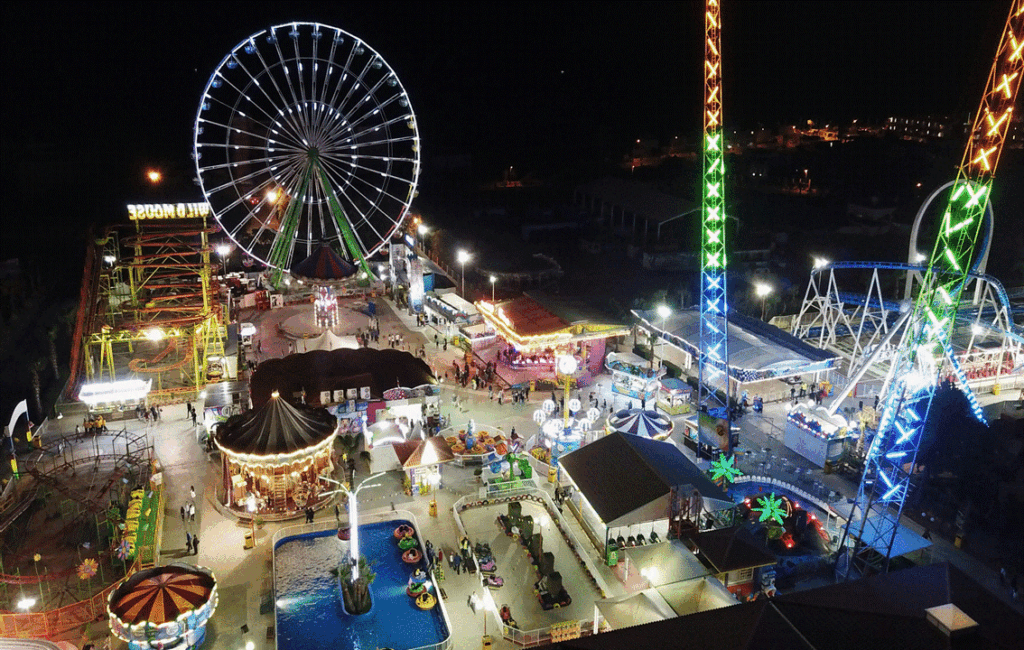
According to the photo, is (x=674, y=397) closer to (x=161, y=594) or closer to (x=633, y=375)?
(x=633, y=375)

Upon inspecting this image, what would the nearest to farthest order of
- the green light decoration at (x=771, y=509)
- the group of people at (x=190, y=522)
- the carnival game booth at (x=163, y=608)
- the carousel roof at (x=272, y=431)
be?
the carnival game booth at (x=163, y=608), the group of people at (x=190, y=522), the green light decoration at (x=771, y=509), the carousel roof at (x=272, y=431)

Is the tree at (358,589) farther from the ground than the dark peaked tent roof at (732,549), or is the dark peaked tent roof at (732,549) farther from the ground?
the dark peaked tent roof at (732,549)

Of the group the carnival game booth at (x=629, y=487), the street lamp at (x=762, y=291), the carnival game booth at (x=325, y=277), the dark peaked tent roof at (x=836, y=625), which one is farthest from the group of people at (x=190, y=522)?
the street lamp at (x=762, y=291)

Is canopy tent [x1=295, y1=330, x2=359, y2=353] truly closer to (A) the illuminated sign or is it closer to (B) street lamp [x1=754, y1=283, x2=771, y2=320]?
(A) the illuminated sign

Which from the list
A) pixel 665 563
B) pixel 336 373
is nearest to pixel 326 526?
pixel 336 373

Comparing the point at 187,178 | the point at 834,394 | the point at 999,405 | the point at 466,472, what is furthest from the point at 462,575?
the point at 187,178

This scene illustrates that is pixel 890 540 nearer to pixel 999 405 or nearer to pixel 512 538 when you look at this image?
pixel 512 538

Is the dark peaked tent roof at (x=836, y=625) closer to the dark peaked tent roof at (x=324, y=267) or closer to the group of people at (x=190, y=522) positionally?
the group of people at (x=190, y=522)
